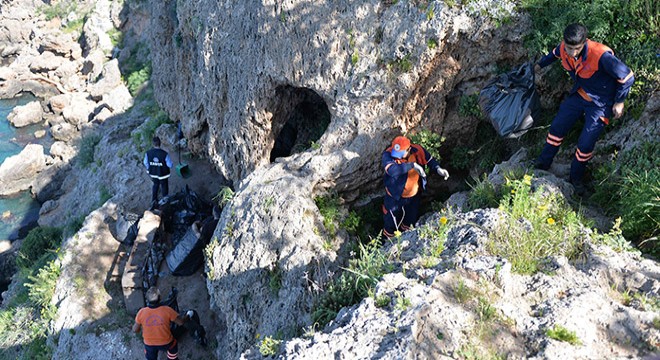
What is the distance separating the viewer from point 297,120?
9.23 metres

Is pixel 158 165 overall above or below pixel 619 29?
below

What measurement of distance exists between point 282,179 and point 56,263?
529 cm

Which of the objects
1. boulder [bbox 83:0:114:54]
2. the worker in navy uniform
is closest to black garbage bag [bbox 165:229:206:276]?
the worker in navy uniform

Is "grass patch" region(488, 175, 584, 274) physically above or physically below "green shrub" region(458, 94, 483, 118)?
below

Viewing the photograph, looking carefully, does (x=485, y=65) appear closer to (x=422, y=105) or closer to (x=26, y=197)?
(x=422, y=105)

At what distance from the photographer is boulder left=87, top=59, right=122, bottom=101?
2214cm

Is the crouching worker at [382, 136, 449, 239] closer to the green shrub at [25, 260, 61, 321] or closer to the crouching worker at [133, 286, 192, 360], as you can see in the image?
the crouching worker at [133, 286, 192, 360]

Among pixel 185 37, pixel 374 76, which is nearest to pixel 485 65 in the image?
pixel 374 76

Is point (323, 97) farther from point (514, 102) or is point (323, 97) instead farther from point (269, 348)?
point (269, 348)

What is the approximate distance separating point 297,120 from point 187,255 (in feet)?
10.3

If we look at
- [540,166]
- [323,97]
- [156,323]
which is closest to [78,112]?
[156,323]

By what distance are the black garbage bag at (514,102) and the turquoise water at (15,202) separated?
1535 centimetres

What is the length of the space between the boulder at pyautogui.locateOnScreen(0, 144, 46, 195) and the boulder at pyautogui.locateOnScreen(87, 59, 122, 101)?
15.1ft

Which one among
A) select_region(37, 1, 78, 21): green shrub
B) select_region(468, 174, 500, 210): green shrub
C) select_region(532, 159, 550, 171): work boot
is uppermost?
select_region(532, 159, 550, 171): work boot
